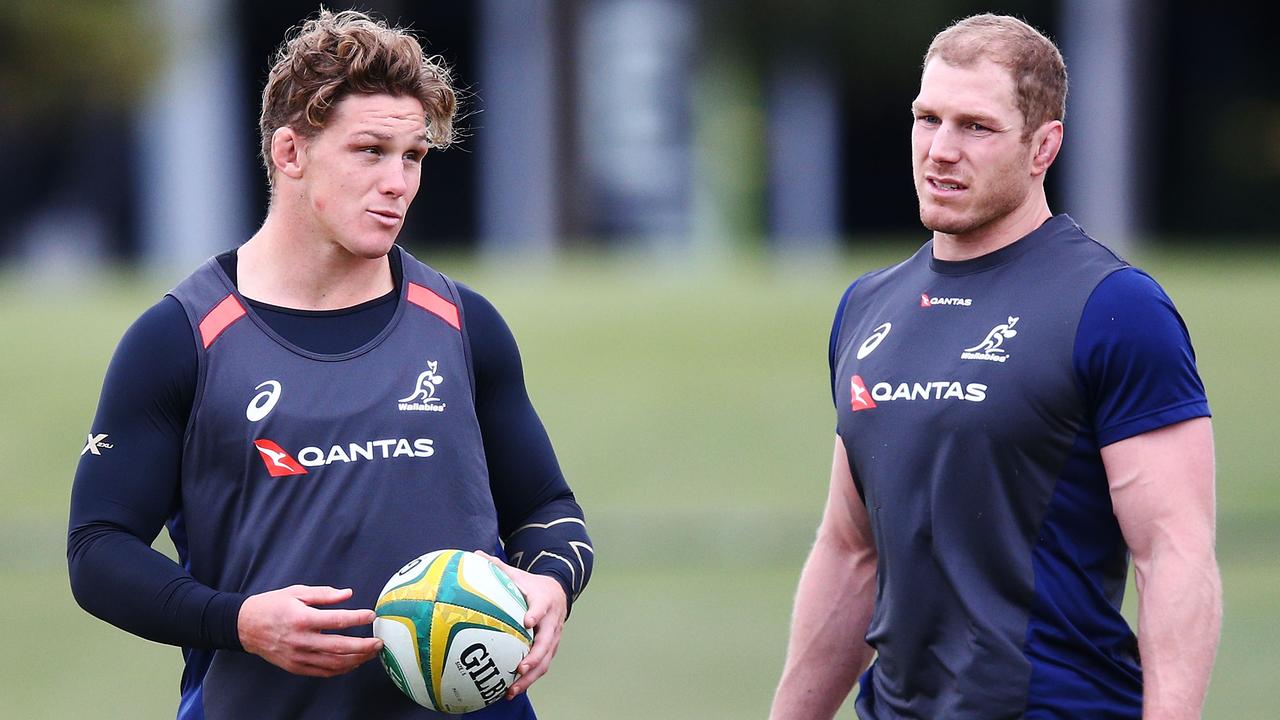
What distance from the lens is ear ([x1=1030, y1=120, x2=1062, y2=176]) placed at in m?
4.18

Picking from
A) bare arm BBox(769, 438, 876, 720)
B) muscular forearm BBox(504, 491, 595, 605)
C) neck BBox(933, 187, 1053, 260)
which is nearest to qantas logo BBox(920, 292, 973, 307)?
neck BBox(933, 187, 1053, 260)

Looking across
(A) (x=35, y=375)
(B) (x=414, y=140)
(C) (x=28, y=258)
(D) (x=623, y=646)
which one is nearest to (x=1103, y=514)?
(B) (x=414, y=140)

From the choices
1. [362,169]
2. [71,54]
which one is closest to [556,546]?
[362,169]

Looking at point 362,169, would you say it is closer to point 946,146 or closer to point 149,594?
point 149,594

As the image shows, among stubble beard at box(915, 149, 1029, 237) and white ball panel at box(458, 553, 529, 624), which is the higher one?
stubble beard at box(915, 149, 1029, 237)

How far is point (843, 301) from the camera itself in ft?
15.2

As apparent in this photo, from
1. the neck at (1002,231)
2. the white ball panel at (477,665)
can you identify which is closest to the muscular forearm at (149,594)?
the white ball panel at (477,665)

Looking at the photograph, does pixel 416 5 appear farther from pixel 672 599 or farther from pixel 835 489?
pixel 835 489

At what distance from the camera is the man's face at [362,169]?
4191 millimetres

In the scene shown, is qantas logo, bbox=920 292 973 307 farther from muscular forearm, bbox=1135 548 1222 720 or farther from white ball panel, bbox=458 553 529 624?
white ball panel, bbox=458 553 529 624

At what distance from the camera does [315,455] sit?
13.5ft

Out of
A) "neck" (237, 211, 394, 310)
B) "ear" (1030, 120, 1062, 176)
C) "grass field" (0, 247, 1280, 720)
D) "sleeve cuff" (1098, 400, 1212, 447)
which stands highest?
"ear" (1030, 120, 1062, 176)

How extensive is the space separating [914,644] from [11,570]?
11.2 meters

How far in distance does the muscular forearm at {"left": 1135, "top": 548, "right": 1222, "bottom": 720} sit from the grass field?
6356 mm
